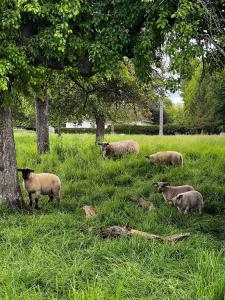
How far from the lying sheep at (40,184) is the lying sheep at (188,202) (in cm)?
331

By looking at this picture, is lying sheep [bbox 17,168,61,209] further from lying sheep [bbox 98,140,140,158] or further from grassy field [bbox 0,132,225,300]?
lying sheep [bbox 98,140,140,158]

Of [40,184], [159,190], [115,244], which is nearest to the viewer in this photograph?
[115,244]

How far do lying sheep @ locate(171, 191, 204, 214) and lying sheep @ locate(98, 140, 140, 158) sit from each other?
7071mm

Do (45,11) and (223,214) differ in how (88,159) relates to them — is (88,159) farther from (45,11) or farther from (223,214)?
(45,11)

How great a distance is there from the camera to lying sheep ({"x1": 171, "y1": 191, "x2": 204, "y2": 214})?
35.7ft

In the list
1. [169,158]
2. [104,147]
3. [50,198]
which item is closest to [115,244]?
[50,198]

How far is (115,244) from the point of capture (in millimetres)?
7434

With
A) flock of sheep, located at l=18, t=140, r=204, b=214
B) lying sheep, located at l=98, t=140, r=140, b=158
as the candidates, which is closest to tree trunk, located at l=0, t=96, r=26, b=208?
flock of sheep, located at l=18, t=140, r=204, b=214

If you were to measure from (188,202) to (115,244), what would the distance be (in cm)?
393

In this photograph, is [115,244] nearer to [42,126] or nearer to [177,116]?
[42,126]

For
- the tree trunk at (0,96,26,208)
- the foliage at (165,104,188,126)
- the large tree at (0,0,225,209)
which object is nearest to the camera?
the large tree at (0,0,225,209)

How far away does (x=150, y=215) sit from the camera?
10.2 metres

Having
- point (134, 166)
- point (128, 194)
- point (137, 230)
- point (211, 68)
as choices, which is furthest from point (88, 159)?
point (137, 230)

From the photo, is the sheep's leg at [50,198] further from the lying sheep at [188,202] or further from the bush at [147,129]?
the bush at [147,129]
